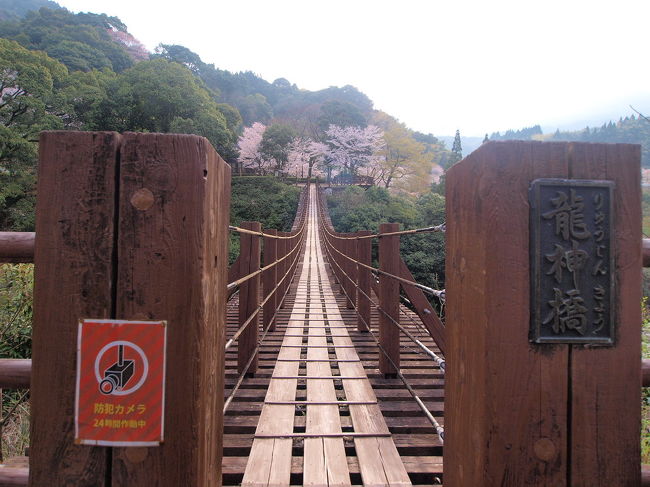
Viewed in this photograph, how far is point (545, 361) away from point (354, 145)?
31613 millimetres

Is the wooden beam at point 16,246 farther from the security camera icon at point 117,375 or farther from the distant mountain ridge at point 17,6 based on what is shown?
the distant mountain ridge at point 17,6

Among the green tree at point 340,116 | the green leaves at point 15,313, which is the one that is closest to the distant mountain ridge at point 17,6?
the green tree at point 340,116

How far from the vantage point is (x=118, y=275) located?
86cm

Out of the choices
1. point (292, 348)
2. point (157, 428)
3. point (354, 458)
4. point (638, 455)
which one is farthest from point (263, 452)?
point (292, 348)

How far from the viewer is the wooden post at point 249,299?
262cm

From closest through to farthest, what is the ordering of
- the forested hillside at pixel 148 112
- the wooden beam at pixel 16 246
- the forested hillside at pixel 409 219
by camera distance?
the wooden beam at pixel 16 246 < the forested hillside at pixel 148 112 < the forested hillside at pixel 409 219

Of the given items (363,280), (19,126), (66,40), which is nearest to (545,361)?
(363,280)

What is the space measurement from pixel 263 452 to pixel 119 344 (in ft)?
3.80

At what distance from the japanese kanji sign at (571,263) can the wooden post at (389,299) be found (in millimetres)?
1655

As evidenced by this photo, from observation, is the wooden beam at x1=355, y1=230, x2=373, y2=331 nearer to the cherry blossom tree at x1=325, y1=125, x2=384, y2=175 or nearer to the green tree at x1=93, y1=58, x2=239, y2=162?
the green tree at x1=93, y1=58, x2=239, y2=162

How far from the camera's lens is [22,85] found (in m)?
12.8

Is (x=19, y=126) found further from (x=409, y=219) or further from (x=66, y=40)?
(x=66, y=40)

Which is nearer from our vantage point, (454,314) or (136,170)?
(136,170)

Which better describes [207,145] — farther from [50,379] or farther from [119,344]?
[50,379]
